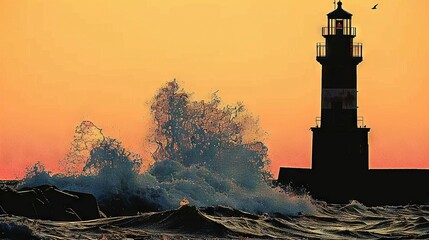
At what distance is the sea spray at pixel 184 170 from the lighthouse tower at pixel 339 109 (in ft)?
6.84

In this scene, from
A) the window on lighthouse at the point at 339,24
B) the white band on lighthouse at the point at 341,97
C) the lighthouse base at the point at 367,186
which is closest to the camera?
the white band on lighthouse at the point at 341,97

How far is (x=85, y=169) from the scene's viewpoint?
3869cm

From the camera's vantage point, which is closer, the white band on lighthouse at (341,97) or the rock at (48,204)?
the rock at (48,204)

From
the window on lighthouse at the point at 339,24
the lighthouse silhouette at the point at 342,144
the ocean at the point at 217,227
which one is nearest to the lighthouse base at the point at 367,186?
the lighthouse silhouette at the point at 342,144

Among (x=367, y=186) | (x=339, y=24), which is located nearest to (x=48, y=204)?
(x=339, y=24)

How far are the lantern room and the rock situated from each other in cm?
1512

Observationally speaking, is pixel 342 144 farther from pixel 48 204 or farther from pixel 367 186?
pixel 48 204

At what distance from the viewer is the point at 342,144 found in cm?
4547

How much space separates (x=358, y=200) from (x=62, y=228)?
61.9 ft

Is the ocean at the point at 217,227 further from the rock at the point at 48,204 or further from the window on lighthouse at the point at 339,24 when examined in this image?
the window on lighthouse at the point at 339,24

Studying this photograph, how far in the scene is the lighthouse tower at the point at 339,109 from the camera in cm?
4500

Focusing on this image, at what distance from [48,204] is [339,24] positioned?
16780 millimetres

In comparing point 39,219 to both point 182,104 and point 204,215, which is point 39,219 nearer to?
point 204,215

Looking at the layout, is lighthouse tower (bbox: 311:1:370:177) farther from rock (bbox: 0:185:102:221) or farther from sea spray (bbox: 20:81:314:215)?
rock (bbox: 0:185:102:221)
